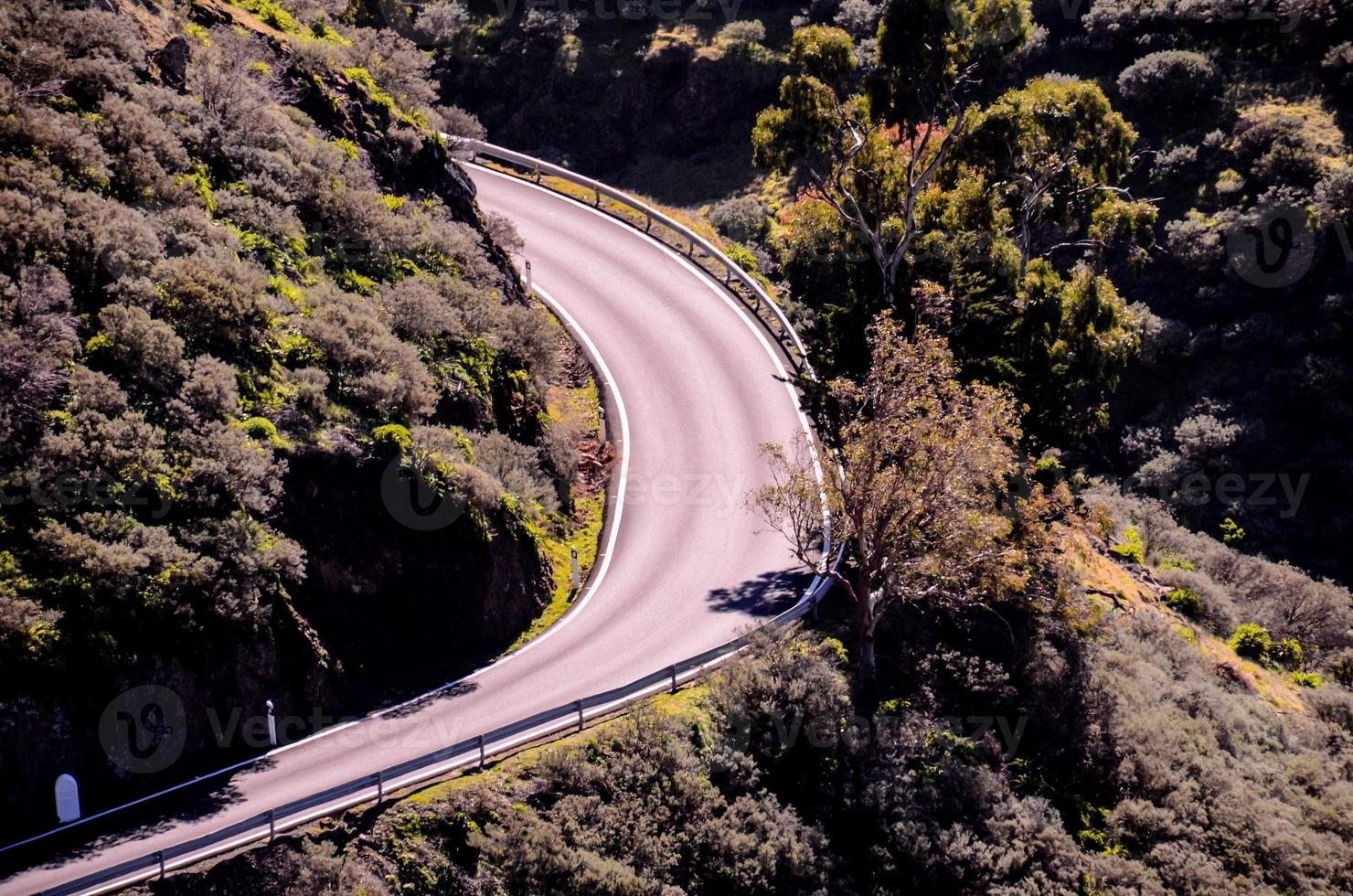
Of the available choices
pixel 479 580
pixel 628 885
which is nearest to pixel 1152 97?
pixel 479 580

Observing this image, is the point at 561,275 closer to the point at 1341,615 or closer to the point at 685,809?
the point at 685,809

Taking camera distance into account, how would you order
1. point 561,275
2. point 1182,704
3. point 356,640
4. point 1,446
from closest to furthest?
1. point 1,446
2. point 356,640
3. point 1182,704
4. point 561,275

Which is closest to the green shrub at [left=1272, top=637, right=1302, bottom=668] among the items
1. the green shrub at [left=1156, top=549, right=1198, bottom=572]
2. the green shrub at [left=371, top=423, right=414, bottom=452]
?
the green shrub at [left=1156, top=549, right=1198, bottom=572]

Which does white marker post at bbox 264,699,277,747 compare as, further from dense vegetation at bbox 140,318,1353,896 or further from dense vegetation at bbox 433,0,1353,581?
dense vegetation at bbox 433,0,1353,581

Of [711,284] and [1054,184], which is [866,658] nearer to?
[1054,184]

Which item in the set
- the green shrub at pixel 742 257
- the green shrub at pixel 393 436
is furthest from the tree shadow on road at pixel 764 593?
the green shrub at pixel 742 257

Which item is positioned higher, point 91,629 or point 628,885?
point 91,629

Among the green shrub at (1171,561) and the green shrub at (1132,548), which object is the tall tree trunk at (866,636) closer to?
the green shrub at (1132,548)

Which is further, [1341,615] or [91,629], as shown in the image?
[1341,615]

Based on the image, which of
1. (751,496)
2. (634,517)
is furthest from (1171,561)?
(634,517)
